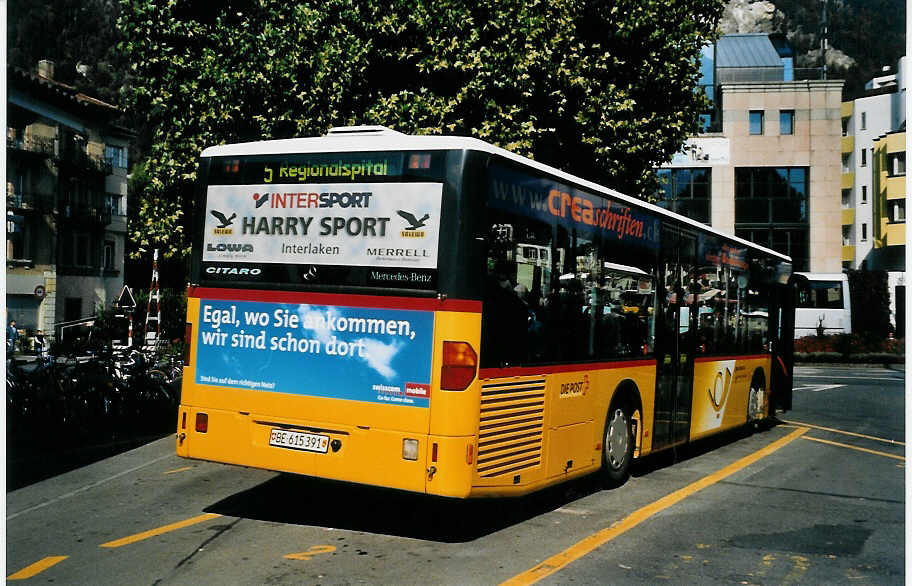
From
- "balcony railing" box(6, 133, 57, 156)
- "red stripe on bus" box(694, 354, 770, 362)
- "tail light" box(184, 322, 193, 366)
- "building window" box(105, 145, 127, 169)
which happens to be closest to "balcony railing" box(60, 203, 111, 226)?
"building window" box(105, 145, 127, 169)

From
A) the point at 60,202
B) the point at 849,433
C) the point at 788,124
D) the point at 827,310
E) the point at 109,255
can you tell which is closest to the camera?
the point at 849,433

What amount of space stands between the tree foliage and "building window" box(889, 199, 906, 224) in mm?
49089

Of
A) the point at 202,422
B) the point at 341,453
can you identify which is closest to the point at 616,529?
the point at 341,453

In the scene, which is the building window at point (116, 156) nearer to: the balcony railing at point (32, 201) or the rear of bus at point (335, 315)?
the balcony railing at point (32, 201)

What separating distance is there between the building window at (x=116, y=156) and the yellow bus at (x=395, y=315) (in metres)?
58.9

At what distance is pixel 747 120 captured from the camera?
5825 cm

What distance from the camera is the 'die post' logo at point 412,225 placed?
23.5 ft

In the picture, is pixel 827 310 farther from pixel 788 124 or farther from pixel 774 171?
pixel 788 124

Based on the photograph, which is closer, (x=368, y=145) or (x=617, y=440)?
(x=368, y=145)

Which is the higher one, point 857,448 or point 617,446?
point 617,446

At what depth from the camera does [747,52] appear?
6359 cm

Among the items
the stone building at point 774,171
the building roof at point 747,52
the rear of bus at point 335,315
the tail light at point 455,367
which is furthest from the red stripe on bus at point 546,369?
the building roof at point 747,52

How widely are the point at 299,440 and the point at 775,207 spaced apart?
54966 mm

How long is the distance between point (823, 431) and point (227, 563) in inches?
462
